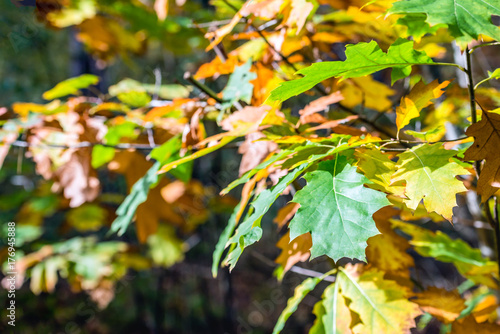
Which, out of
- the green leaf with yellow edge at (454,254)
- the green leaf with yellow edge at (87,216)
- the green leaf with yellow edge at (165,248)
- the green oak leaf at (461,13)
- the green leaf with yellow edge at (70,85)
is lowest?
the green leaf with yellow edge at (165,248)

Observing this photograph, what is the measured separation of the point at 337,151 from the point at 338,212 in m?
0.12

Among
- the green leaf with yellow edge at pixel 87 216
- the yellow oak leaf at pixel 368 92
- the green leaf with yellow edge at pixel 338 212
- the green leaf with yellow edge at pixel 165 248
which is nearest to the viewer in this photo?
the green leaf with yellow edge at pixel 338 212

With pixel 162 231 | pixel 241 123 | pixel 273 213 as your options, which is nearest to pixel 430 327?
pixel 273 213

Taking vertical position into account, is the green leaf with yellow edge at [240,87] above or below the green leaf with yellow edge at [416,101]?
below

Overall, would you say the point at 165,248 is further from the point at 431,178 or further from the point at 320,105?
the point at 431,178

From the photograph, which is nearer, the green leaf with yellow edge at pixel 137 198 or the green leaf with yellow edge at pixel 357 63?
the green leaf with yellow edge at pixel 357 63

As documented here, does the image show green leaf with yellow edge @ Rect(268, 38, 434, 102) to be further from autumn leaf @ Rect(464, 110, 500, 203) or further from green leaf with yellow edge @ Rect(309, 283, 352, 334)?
green leaf with yellow edge @ Rect(309, 283, 352, 334)

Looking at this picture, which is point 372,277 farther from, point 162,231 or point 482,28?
point 162,231

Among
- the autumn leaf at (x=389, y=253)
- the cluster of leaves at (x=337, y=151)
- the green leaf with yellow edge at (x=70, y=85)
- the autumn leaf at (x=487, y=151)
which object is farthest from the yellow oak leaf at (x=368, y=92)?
the green leaf with yellow edge at (x=70, y=85)

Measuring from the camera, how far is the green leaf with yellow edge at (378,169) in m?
0.63

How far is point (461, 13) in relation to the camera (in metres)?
0.60

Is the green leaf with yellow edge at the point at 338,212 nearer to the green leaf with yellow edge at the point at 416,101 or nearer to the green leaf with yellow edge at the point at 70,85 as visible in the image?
the green leaf with yellow edge at the point at 416,101

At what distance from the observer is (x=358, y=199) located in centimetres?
60

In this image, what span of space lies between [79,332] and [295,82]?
5130 millimetres
